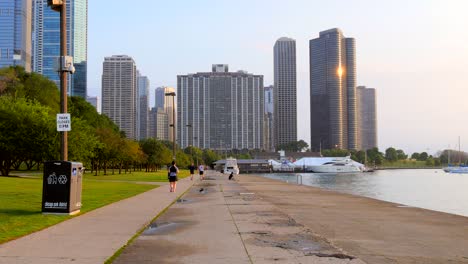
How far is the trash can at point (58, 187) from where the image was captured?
549 inches

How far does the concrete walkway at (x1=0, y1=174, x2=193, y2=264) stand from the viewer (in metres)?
8.00

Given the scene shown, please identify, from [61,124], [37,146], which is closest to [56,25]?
[37,146]

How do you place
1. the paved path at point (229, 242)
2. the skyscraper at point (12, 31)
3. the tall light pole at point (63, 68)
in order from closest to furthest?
the paved path at point (229, 242) → the tall light pole at point (63, 68) → the skyscraper at point (12, 31)

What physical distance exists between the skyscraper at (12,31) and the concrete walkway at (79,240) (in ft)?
386

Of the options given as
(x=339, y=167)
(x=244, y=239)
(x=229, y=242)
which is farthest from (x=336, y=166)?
(x=229, y=242)

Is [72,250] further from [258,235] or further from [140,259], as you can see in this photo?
[258,235]

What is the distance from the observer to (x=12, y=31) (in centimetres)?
12131

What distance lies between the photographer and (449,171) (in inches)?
6845

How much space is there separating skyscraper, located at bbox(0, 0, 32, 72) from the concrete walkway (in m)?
118

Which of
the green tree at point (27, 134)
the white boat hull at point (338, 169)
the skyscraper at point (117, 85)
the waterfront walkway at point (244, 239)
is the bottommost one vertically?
the white boat hull at point (338, 169)

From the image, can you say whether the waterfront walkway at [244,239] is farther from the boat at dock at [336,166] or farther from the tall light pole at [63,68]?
the boat at dock at [336,166]

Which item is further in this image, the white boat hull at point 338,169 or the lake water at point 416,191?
the white boat hull at point 338,169

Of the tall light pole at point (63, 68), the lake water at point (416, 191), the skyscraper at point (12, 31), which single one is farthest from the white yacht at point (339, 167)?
the tall light pole at point (63, 68)

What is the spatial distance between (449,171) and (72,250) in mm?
183952
